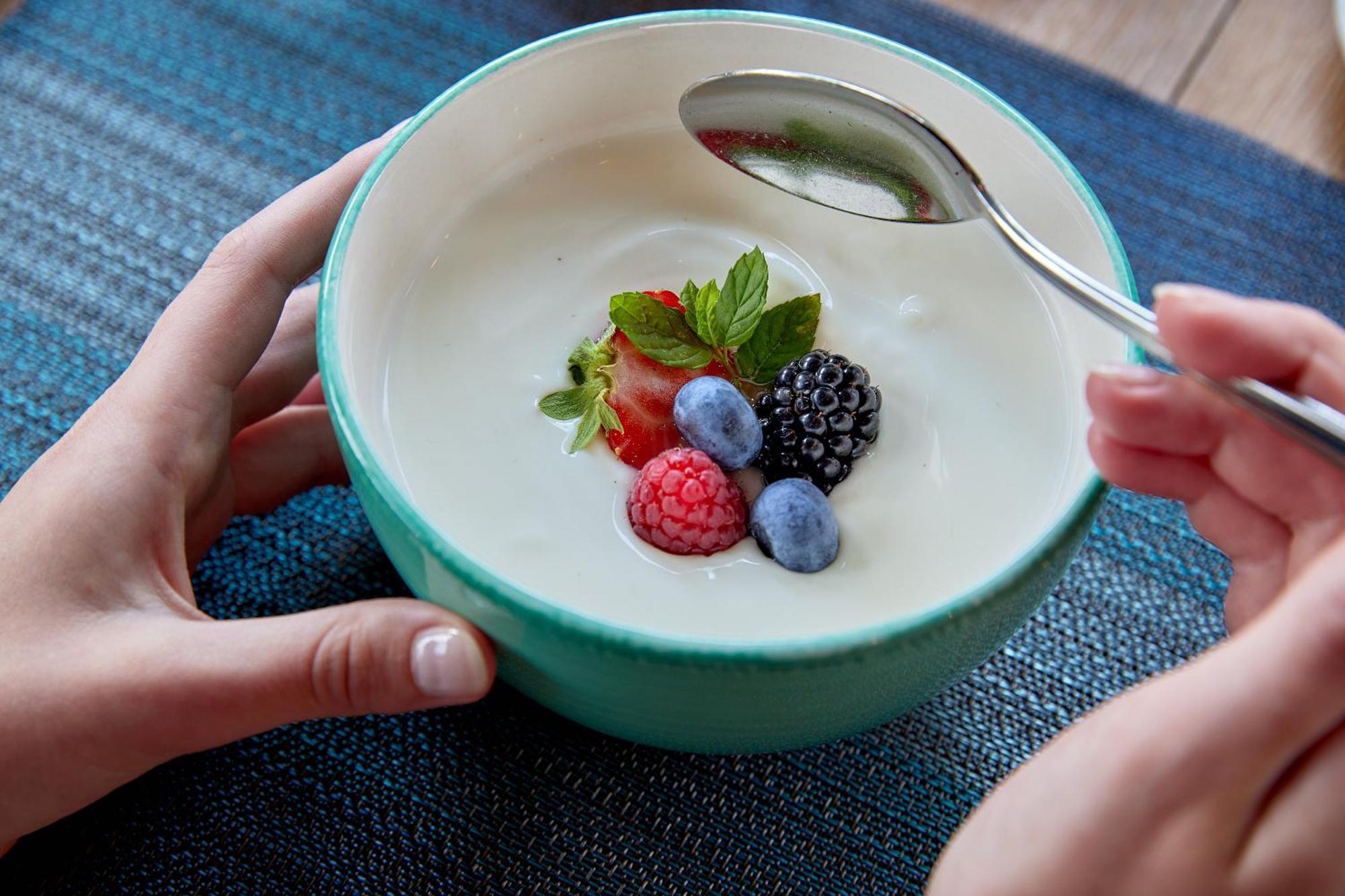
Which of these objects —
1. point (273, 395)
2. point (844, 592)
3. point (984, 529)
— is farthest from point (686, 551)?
point (273, 395)

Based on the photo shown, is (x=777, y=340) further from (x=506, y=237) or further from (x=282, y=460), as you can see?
(x=282, y=460)

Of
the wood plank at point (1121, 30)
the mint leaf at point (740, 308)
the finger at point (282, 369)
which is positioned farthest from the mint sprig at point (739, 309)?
the wood plank at point (1121, 30)

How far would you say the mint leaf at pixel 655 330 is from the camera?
93cm

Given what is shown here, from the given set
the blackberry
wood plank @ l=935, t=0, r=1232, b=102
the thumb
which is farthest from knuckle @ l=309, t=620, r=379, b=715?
wood plank @ l=935, t=0, r=1232, b=102

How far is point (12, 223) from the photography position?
51.3 inches

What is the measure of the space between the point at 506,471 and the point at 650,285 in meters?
0.24

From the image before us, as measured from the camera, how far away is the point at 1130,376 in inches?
31.0

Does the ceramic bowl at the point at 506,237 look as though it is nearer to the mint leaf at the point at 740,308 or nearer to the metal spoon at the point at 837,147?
the metal spoon at the point at 837,147

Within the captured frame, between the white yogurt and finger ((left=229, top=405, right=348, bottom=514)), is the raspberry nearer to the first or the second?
the white yogurt

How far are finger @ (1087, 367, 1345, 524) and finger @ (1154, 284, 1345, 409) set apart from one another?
0.04 m

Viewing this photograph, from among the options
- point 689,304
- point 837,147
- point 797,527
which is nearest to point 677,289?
point 689,304

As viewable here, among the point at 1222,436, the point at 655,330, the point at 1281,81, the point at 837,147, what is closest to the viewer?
the point at 1222,436

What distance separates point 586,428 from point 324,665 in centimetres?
26

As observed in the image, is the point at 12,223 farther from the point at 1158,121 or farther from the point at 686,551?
the point at 1158,121
